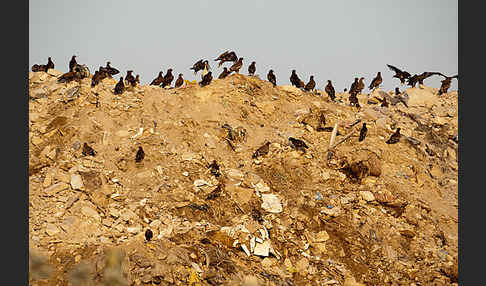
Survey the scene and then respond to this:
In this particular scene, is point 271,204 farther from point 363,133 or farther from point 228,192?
point 363,133

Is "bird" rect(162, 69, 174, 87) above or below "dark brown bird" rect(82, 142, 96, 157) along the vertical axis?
above

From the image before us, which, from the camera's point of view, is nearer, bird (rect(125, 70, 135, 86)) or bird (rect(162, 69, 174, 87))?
bird (rect(125, 70, 135, 86))

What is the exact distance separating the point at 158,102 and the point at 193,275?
7.23 meters

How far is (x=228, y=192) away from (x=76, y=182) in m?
3.79

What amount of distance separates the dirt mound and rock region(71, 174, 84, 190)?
0.04 metres

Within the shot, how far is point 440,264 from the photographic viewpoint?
7.86 metres

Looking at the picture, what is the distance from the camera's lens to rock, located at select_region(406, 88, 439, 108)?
15.8 m

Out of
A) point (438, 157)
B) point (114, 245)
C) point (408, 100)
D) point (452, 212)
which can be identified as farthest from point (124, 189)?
point (408, 100)

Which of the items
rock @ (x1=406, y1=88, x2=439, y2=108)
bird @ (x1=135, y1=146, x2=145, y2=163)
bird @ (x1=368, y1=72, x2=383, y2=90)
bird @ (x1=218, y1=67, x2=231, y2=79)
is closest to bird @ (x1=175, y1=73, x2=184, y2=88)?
bird @ (x1=218, y1=67, x2=231, y2=79)

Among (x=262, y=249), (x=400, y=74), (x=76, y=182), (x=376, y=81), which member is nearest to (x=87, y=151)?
(x=76, y=182)

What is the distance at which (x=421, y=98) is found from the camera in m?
16.1

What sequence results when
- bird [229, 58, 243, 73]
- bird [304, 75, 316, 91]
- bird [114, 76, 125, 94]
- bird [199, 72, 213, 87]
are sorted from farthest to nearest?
bird [304, 75, 316, 91]
bird [229, 58, 243, 73]
bird [199, 72, 213, 87]
bird [114, 76, 125, 94]

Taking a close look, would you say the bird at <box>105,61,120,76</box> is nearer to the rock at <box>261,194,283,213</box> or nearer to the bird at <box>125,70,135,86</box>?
the bird at <box>125,70,135,86</box>

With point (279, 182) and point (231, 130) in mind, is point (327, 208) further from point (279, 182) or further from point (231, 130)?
point (231, 130)
